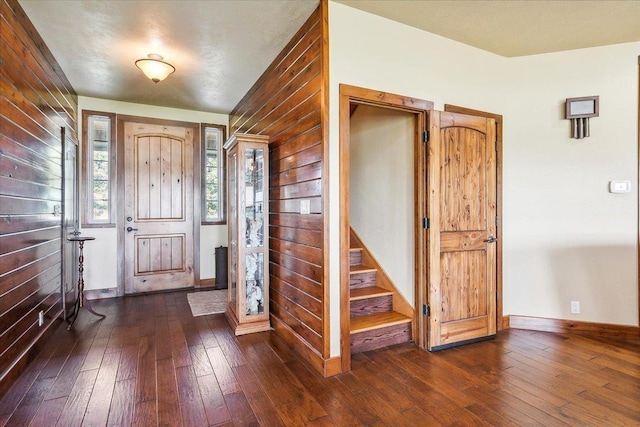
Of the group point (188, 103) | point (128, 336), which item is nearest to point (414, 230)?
point (128, 336)

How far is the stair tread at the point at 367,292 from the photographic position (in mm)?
3150

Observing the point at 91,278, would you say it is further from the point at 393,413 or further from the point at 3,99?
the point at 393,413

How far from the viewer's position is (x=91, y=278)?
14.8 feet

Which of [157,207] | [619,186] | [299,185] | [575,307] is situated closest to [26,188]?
[299,185]

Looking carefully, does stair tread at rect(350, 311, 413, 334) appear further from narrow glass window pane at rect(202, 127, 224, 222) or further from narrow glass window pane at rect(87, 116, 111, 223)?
narrow glass window pane at rect(87, 116, 111, 223)

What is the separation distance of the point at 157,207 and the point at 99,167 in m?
0.92

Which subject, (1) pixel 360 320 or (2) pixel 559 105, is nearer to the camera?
(1) pixel 360 320

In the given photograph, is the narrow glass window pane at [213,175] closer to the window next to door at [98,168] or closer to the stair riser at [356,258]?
the window next to door at [98,168]

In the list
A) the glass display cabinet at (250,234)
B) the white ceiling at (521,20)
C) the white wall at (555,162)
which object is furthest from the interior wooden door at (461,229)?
the glass display cabinet at (250,234)

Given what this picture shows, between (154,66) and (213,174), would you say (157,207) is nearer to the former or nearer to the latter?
(213,174)

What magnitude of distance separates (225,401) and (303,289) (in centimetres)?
102

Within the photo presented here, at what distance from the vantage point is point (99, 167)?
4.59m

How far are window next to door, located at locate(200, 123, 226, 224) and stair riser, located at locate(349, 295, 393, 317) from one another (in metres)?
2.94

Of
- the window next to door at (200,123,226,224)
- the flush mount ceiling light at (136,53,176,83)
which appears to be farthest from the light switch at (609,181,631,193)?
the window next to door at (200,123,226,224)
